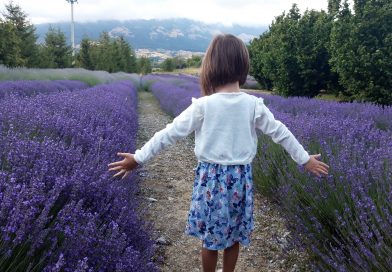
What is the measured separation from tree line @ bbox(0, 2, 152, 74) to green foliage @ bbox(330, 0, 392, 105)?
16333 mm

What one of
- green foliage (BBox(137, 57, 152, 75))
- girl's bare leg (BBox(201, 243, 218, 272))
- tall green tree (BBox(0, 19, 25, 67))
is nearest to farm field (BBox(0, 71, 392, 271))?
girl's bare leg (BBox(201, 243, 218, 272))

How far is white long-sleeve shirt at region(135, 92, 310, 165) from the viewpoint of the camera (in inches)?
→ 81.2

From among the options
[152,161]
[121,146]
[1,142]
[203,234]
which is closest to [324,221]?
[203,234]

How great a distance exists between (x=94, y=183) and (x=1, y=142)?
0.66 m

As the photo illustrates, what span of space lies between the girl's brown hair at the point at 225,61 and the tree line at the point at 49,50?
19777mm

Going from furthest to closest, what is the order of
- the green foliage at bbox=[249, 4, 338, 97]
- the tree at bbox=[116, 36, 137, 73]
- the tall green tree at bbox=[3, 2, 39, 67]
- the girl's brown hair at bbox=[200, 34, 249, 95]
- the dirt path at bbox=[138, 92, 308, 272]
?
the tree at bbox=[116, 36, 137, 73], the tall green tree at bbox=[3, 2, 39, 67], the green foliage at bbox=[249, 4, 338, 97], the dirt path at bbox=[138, 92, 308, 272], the girl's brown hair at bbox=[200, 34, 249, 95]

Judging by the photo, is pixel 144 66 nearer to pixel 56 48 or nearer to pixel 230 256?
pixel 56 48

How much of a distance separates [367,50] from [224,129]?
32.7ft

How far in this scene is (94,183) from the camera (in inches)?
76.7

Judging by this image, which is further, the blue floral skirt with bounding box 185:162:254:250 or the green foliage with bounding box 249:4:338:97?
the green foliage with bounding box 249:4:338:97

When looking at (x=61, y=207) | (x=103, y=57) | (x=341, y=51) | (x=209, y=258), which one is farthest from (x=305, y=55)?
(x=103, y=57)

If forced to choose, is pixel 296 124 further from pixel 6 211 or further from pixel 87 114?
pixel 6 211

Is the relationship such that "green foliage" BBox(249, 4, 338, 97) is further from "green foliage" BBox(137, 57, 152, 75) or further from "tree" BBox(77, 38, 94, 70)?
"green foliage" BBox(137, 57, 152, 75)

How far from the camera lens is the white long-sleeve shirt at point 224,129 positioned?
2062 millimetres
